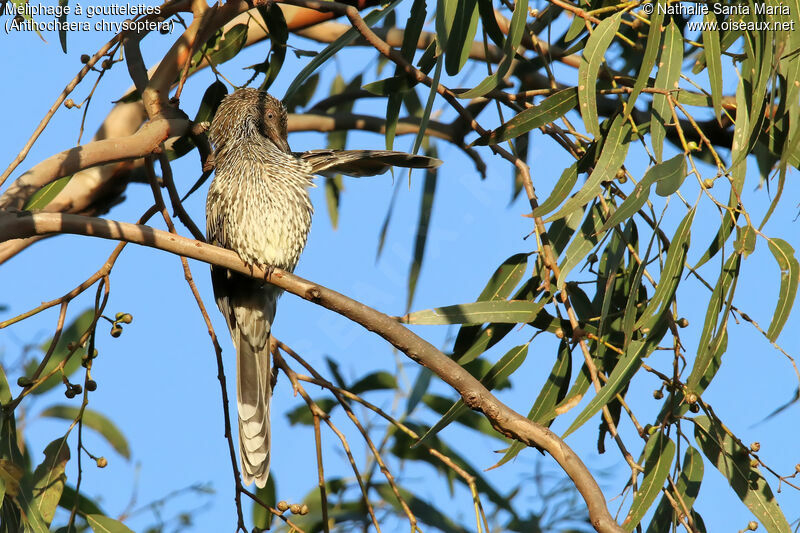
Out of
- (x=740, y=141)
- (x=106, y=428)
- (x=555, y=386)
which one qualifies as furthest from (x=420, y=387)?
(x=106, y=428)

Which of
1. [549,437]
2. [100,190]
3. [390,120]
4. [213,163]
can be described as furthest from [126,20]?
[549,437]

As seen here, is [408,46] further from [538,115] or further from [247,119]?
[247,119]

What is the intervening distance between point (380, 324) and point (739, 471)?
1.09 metres

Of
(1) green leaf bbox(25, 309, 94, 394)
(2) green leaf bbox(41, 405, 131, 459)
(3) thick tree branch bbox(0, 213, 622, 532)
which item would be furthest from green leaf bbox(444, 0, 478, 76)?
(2) green leaf bbox(41, 405, 131, 459)

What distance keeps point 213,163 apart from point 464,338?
1.07 m

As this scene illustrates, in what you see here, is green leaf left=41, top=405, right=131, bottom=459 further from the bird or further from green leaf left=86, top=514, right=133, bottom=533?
green leaf left=86, top=514, right=133, bottom=533

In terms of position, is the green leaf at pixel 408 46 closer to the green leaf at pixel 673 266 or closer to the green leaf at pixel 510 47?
the green leaf at pixel 510 47

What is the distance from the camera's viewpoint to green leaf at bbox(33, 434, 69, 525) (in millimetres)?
2264

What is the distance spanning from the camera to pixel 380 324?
6.30 feet

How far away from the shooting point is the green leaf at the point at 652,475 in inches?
80.4

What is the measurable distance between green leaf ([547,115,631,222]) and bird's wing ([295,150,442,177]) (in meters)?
0.50

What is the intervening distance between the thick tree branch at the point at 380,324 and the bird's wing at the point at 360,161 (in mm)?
553

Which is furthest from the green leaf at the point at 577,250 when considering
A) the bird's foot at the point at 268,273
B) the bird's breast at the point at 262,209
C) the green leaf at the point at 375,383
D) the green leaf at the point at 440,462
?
the green leaf at the point at 375,383

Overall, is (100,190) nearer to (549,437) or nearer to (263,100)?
(263,100)
